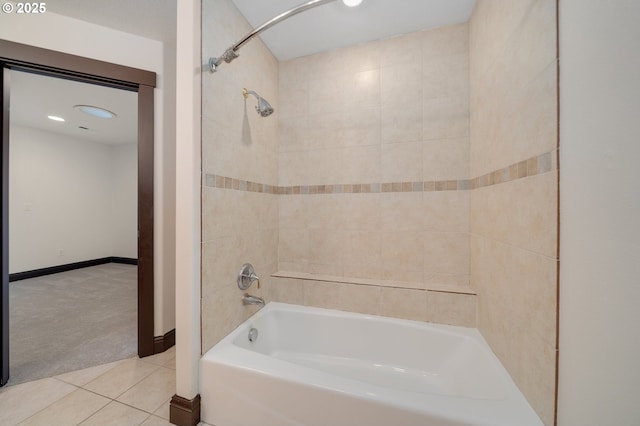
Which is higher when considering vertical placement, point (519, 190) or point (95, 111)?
point (95, 111)

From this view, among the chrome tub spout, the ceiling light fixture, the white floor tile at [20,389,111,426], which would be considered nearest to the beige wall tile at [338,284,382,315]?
the chrome tub spout

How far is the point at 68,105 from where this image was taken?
273 centimetres

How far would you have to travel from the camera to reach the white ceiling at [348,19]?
139cm

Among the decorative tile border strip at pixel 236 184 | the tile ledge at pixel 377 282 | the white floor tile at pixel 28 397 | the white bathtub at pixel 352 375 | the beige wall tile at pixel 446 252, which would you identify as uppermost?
the decorative tile border strip at pixel 236 184

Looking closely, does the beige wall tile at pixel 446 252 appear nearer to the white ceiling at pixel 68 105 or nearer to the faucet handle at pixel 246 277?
the faucet handle at pixel 246 277

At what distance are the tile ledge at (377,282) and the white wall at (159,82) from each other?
2.79ft

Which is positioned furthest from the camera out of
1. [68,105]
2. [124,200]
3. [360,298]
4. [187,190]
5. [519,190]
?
[124,200]

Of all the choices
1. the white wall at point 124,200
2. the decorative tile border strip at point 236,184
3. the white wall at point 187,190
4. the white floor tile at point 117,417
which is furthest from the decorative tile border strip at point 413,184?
the white wall at point 124,200

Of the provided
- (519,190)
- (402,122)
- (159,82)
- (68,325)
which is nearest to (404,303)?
(519,190)

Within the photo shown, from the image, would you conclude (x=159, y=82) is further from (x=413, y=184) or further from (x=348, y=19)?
(x=413, y=184)

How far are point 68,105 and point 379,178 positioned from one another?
3802 millimetres

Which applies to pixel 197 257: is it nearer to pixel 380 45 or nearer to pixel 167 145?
pixel 167 145

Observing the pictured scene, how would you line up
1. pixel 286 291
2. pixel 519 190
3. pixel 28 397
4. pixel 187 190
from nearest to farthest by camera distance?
pixel 519 190 → pixel 187 190 → pixel 28 397 → pixel 286 291

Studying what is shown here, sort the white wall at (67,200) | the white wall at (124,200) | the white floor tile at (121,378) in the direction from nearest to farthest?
the white floor tile at (121,378) < the white wall at (67,200) < the white wall at (124,200)
